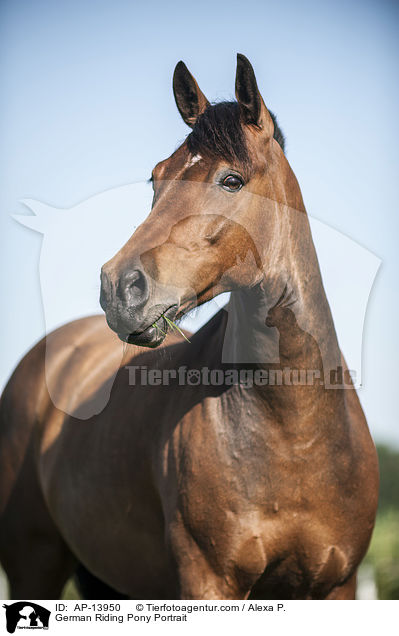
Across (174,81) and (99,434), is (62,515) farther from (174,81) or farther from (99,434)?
(174,81)

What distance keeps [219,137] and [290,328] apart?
777 mm

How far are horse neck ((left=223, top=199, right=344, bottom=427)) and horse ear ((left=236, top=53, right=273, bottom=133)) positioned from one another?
39cm

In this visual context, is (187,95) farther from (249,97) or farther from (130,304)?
(130,304)

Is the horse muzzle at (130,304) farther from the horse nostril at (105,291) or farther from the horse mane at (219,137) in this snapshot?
the horse mane at (219,137)

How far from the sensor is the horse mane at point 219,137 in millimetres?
2371

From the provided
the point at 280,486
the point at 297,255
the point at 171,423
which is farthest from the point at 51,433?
the point at 297,255

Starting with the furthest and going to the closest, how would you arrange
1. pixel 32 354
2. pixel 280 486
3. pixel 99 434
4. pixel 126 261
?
1. pixel 32 354
2. pixel 99 434
3. pixel 280 486
4. pixel 126 261

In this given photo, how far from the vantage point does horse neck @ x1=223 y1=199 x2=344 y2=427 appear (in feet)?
8.27

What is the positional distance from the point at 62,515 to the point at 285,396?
184 cm

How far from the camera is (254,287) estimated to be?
8.23ft

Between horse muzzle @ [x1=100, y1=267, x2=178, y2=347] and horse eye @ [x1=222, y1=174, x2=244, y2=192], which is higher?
horse eye @ [x1=222, y1=174, x2=244, y2=192]
